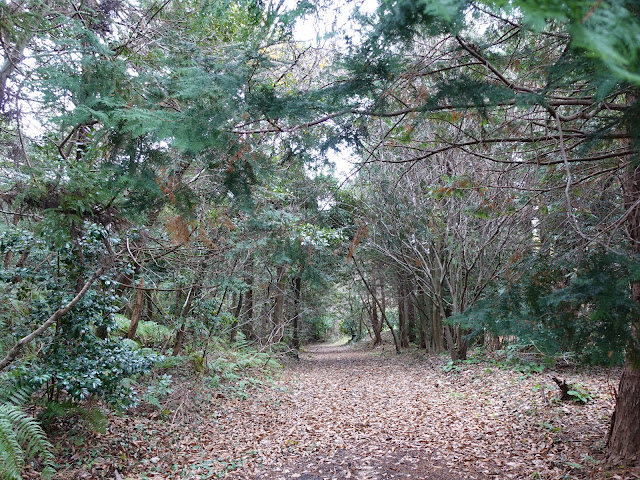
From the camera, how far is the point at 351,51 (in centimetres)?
331

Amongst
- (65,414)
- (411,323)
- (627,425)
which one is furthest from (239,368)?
(411,323)

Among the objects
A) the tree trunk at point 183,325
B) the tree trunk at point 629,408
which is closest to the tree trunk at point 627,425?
the tree trunk at point 629,408

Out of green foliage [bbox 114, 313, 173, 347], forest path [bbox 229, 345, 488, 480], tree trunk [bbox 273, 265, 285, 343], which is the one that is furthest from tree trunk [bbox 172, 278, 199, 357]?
tree trunk [bbox 273, 265, 285, 343]

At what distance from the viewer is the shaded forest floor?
4.46m

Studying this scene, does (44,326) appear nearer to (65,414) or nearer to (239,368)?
(65,414)

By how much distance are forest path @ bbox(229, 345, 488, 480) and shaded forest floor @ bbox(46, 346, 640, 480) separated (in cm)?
2

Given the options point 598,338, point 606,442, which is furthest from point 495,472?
point 598,338

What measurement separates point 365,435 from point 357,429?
315mm

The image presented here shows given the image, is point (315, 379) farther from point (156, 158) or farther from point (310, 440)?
point (156, 158)

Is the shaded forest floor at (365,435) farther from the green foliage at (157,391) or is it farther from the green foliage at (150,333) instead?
the green foliage at (150,333)

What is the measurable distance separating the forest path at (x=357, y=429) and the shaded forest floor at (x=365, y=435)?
19 millimetres

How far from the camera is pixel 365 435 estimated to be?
586 cm

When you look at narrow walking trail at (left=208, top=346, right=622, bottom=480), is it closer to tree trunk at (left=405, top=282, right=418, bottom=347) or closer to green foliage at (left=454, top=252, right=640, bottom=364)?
green foliage at (left=454, top=252, right=640, bottom=364)

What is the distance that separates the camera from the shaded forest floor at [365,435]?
14.6ft
